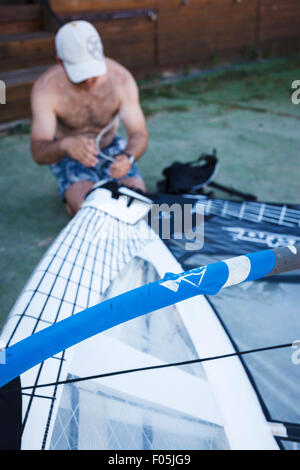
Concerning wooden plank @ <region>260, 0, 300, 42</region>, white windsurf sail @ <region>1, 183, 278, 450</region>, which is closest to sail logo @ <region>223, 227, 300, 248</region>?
white windsurf sail @ <region>1, 183, 278, 450</region>

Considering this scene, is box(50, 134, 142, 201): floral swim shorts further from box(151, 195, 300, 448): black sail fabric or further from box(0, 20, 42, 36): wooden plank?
box(0, 20, 42, 36): wooden plank

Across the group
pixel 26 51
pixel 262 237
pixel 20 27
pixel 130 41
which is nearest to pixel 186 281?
pixel 262 237

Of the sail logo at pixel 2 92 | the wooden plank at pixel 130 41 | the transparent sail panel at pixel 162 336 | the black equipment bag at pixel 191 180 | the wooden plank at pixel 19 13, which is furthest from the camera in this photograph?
the wooden plank at pixel 130 41

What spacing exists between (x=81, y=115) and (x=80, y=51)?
1.07 ft

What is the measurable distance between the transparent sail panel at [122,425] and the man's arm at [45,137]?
1066mm

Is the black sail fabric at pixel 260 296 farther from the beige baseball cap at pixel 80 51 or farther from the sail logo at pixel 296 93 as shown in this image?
the sail logo at pixel 296 93

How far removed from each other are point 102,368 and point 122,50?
4.36 meters

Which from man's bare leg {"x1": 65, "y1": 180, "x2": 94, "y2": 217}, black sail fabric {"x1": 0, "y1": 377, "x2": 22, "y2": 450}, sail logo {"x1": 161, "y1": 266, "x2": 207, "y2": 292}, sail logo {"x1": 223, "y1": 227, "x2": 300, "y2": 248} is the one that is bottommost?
black sail fabric {"x1": 0, "y1": 377, "x2": 22, "y2": 450}

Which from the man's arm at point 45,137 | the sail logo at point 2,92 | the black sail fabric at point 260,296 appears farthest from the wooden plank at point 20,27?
the black sail fabric at point 260,296

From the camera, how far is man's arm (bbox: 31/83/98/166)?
1761mm

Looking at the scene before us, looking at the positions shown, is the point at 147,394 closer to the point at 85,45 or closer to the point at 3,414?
the point at 3,414

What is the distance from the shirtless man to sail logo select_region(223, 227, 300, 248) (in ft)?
1.88

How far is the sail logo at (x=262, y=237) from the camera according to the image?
1304 mm

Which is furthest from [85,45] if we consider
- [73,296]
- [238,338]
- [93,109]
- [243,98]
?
[243,98]
